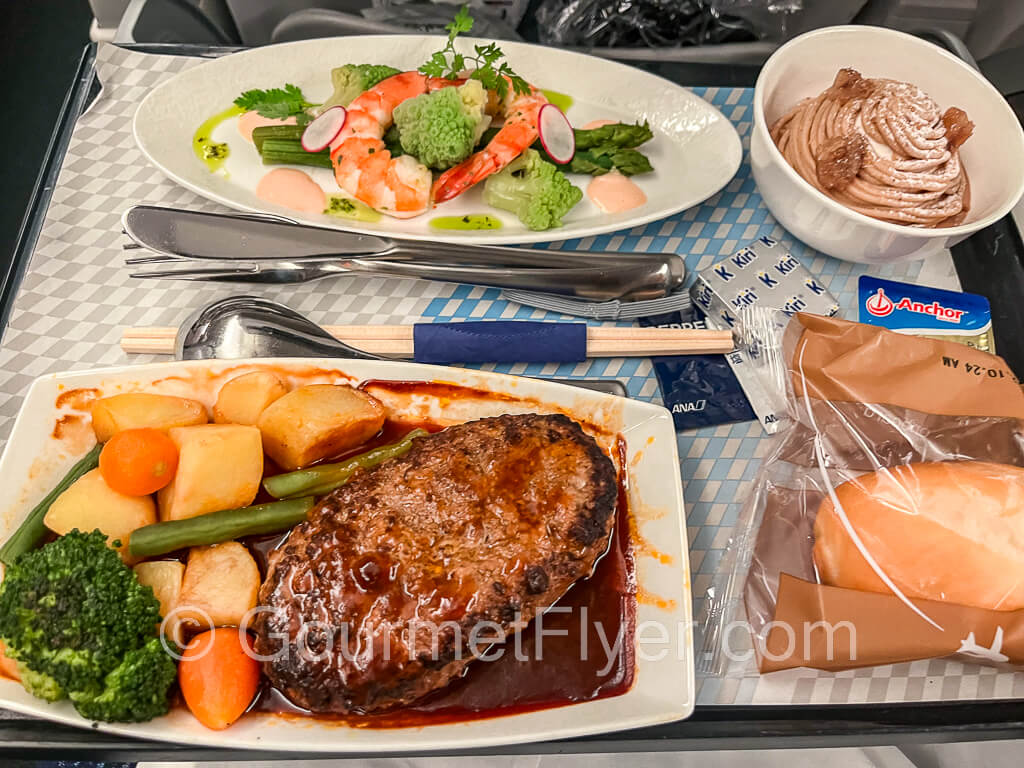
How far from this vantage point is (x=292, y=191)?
9.75 feet

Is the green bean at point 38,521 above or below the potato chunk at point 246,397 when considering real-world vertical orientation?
below

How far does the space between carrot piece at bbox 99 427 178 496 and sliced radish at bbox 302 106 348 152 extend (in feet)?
4.78

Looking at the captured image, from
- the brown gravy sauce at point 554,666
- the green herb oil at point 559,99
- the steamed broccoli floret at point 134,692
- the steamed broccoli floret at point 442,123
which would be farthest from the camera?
the green herb oil at point 559,99

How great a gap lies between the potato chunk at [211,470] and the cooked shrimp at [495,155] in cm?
135

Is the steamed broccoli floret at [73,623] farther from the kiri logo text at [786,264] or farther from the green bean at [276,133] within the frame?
the kiri logo text at [786,264]

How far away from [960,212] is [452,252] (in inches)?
76.2

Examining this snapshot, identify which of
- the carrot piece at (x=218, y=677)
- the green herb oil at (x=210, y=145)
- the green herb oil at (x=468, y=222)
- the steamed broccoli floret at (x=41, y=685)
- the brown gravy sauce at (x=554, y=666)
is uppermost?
the green herb oil at (x=210, y=145)

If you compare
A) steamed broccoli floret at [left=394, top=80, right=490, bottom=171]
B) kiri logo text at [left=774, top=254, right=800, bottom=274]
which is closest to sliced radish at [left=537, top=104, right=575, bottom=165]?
steamed broccoli floret at [left=394, top=80, right=490, bottom=171]

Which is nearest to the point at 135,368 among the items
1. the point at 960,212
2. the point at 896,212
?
the point at 896,212

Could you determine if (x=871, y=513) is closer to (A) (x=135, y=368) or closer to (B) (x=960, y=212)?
(B) (x=960, y=212)

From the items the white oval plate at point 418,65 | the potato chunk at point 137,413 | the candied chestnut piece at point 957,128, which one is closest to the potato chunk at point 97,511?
the potato chunk at point 137,413

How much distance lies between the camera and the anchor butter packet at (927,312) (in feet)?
9.07

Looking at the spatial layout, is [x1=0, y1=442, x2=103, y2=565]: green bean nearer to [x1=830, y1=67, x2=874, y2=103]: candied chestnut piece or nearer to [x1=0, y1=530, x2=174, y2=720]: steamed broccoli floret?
[x1=0, y1=530, x2=174, y2=720]: steamed broccoli floret

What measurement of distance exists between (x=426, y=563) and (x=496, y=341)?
0.94 metres
